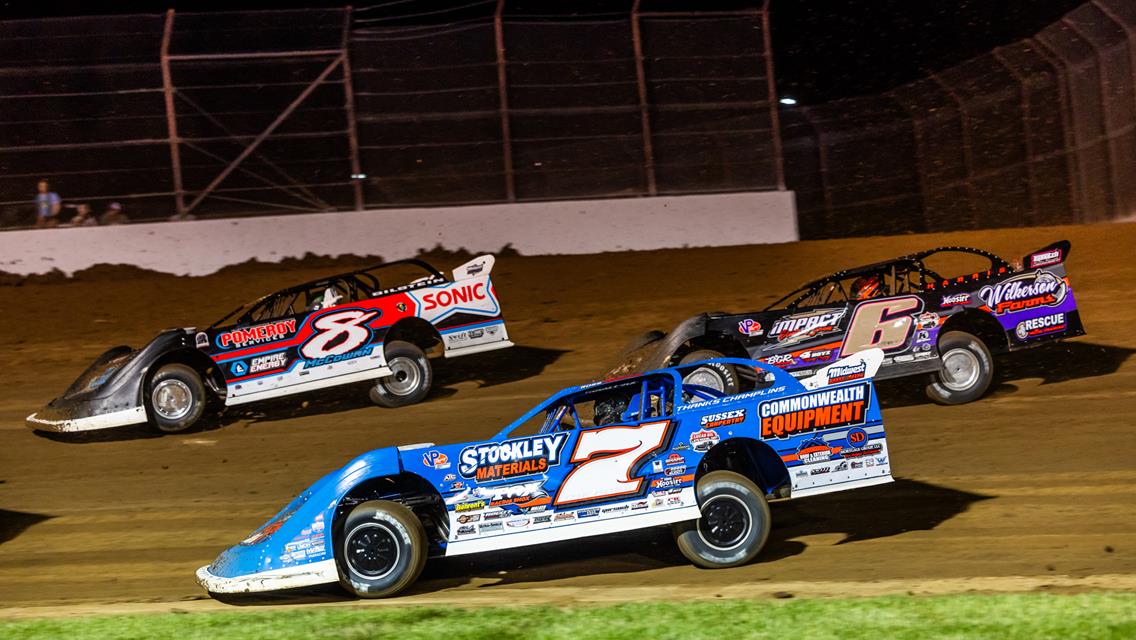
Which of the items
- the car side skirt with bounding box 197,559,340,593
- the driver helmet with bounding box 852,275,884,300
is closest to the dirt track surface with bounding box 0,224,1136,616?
the car side skirt with bounding box 197,559,340,593

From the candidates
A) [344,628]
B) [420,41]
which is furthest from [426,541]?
[420,41]

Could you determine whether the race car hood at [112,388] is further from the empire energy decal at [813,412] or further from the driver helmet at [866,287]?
the empire energy decal at [813,412]

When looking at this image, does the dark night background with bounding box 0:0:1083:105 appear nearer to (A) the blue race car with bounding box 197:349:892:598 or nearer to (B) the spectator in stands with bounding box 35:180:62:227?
(B) the spectator in stands with bounding box 35:180:62:227

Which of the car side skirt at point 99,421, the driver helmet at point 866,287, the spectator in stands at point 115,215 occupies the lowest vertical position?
the car side skirt at point 99,421

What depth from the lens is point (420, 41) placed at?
65.8 feet

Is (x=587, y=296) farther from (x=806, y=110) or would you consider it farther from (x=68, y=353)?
(x=806, y=110)

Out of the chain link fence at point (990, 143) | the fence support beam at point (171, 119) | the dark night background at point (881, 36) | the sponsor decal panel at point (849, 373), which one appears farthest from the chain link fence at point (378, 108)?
the sponsor decal panel at point (849, 373)

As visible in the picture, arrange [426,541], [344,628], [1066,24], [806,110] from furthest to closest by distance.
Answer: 1. [806,110]
2. [1066,24]
3. [426,541]
4. [344,628]

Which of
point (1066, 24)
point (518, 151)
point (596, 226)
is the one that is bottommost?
point (596, 226)

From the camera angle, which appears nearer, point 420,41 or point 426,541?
point 426,541

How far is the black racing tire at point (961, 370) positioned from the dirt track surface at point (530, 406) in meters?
0.26

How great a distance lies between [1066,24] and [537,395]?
48.3 feet

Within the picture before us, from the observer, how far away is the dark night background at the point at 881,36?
29469mm

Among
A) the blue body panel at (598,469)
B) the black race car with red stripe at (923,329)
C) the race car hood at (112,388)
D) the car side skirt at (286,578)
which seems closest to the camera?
the car side skirt at (286,578)
